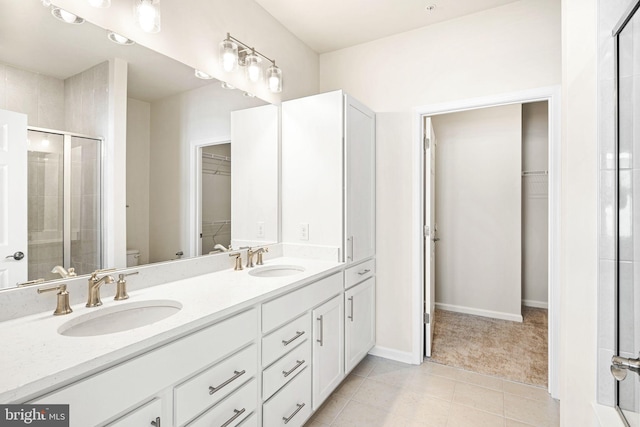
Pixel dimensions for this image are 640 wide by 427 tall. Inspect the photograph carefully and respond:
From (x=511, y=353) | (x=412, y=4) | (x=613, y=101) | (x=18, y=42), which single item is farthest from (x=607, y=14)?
(x=511, y=353)

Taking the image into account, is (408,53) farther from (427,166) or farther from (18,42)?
(18,42)

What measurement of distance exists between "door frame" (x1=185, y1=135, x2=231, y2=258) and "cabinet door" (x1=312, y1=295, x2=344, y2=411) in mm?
801

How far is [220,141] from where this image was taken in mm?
1987

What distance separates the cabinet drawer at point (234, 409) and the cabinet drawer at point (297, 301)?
249 mm

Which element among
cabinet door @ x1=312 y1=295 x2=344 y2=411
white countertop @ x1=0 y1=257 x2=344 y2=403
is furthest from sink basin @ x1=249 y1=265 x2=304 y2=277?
white countertop @ x1=0 y1=257 x2=344 y2=403

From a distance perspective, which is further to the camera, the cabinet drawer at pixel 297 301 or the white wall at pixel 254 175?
the white wall at pixel 254 175

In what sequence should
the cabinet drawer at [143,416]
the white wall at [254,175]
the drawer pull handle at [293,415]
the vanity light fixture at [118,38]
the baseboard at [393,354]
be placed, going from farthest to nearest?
the baseboard at [393,354]
the white wall at [254,175]
the drawer pull handle at [293,415]
the vanity light fixture at [118,38]
the cabinet drawer at [143,416]

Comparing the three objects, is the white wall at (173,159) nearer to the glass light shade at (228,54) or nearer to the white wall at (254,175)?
the glass light shade at (228,54)

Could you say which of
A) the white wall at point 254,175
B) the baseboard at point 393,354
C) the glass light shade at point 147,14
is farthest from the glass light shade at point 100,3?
the baseboard at point 393,354

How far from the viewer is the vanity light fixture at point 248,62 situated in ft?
6.28

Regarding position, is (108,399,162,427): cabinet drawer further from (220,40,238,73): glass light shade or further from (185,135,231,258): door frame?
(220,40,238,73): glass light shade

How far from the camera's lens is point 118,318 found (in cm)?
126

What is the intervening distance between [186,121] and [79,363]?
1.32 metres

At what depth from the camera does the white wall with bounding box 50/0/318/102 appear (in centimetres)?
143
